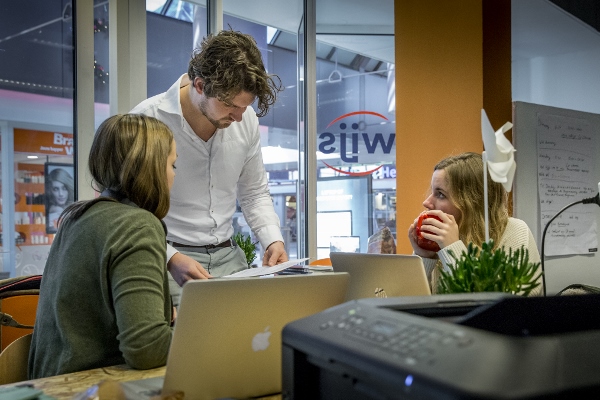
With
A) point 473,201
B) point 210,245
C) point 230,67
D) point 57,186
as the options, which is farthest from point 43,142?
point 473,201

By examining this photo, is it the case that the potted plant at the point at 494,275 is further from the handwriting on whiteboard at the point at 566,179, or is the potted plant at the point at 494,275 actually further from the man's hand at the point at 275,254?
the handwriting on whiteboard at the point at 566,179

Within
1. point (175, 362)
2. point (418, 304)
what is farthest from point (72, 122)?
point (418, 304)

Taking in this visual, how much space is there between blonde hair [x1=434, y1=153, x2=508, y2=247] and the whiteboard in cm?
156

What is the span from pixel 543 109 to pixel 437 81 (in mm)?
698

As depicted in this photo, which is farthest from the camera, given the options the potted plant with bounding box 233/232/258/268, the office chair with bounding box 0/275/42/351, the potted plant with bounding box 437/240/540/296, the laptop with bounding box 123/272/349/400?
the potted plant with bounding box 233/232/258/268

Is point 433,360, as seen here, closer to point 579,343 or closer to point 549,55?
point 579,343

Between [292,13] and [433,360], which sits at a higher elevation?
[292,13]

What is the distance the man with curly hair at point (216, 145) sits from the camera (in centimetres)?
212

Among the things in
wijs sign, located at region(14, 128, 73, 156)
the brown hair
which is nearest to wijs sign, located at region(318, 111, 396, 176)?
wijs sign, located at region(14, 128, 73, 156)

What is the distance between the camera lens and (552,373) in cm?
55

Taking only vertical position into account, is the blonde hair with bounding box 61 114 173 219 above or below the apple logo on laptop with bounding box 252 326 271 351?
above

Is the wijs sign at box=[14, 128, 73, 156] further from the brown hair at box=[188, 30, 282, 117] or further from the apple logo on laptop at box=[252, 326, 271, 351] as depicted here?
the apple logo on laptop at box=[252, 326, 271, 351]

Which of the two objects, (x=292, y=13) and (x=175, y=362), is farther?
(x=292, y=13)

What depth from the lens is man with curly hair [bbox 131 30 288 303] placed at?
6.97ft
